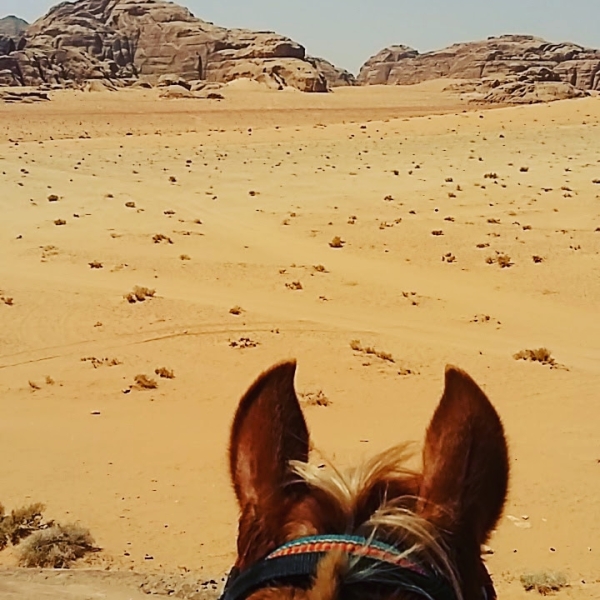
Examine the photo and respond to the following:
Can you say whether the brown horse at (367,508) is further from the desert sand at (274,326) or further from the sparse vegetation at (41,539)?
the sparse vegetation at (41,539)

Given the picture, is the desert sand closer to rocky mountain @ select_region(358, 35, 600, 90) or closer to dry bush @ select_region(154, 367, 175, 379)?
dry bush @ select_region(154, 367, 175, 379)

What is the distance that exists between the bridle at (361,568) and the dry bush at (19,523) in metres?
4.93

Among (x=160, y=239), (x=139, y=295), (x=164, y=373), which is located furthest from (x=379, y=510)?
(x=160, y=239)

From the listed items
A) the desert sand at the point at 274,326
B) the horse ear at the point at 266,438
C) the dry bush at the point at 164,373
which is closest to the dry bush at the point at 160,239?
the desert sand at the point at 274,326

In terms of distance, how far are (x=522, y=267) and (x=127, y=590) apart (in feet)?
36.6

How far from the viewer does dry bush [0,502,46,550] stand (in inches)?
236

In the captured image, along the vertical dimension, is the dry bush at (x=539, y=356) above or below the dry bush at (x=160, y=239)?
below

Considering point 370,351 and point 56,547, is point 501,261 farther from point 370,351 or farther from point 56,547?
point 56,547

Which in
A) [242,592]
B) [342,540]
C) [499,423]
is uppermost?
[499,423]

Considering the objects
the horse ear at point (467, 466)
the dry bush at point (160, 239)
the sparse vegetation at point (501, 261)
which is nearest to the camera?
the horse ear at point (467, 466)

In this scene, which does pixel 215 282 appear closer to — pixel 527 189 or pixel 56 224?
→ pixel 56 224

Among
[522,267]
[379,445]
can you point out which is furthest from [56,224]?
[379,445]

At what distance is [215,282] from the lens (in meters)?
14.1

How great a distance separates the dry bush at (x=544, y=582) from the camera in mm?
5336
